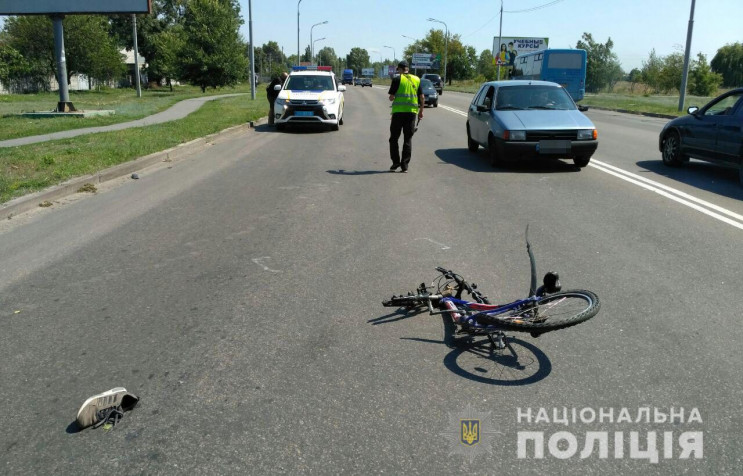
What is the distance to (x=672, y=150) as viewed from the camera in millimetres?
12164

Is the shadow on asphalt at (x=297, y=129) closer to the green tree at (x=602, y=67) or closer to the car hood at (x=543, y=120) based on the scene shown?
the car hood at (x=543, y=120)

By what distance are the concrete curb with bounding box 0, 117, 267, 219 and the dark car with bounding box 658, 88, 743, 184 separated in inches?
389

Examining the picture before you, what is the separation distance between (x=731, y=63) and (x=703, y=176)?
308 ft

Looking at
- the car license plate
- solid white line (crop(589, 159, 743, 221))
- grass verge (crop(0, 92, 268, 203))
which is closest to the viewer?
solid white line (crop(589, 159, 743, 221))

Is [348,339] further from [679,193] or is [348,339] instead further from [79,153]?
[79,153]

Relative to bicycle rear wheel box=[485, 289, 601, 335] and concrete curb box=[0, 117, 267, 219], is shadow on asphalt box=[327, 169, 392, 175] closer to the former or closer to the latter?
concrete curb box=[0, 117, 267, 219]

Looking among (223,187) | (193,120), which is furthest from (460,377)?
(193,120)

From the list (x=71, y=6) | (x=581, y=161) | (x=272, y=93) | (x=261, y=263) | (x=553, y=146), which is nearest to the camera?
(x=261, y=263)


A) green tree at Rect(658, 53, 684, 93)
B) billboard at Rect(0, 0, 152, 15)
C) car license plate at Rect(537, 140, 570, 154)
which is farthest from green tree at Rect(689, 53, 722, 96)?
car license plate at Rect(537, 140, 570, 154)

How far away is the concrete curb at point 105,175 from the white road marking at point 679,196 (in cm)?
849

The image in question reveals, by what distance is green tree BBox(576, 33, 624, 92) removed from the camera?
79.0 metres

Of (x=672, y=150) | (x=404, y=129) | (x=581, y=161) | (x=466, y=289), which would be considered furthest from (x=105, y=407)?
(x=672, y=150)

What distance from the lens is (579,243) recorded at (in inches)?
256

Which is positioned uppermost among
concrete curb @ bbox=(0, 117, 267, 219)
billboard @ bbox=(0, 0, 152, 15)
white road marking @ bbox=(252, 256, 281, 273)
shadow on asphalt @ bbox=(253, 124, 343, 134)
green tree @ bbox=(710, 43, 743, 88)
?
green tree @ bbox=(710, 43, 743, 88)
